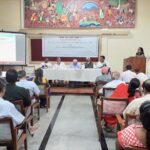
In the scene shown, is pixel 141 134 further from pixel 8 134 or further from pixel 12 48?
pixel 12 48

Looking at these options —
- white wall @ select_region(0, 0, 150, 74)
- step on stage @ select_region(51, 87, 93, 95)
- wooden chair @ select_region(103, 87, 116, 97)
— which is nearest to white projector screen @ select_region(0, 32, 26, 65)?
white wall @ select_region(0, 0, 150, 74)

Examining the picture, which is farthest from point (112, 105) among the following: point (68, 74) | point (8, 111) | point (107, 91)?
point (68, 74)

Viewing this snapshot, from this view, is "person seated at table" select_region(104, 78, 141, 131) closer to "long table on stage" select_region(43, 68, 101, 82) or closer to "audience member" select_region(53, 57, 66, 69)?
"long table on stage" select_region(43, 68, 101, 82)

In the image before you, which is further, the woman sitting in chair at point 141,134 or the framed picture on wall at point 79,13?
the framed picture on wall at point 79,13

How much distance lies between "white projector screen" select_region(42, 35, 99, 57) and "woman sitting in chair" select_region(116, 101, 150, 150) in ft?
30.0

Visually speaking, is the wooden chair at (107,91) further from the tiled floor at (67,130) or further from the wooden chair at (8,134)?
the wooden chair at (8,134)

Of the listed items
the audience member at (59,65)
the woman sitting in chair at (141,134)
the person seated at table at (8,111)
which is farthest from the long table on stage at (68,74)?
the woman sitting in chair at (141,134)

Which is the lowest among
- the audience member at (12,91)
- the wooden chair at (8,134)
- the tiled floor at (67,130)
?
the tiled floor at (67,130)

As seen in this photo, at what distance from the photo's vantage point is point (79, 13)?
1122 centimetres

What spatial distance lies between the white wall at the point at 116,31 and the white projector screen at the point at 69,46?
241 mm

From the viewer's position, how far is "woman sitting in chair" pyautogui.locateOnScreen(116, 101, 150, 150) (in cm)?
185

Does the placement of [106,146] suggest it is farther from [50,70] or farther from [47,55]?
[47,55]

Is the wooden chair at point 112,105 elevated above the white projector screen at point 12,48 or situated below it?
below

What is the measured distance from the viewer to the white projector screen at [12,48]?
10.2m
